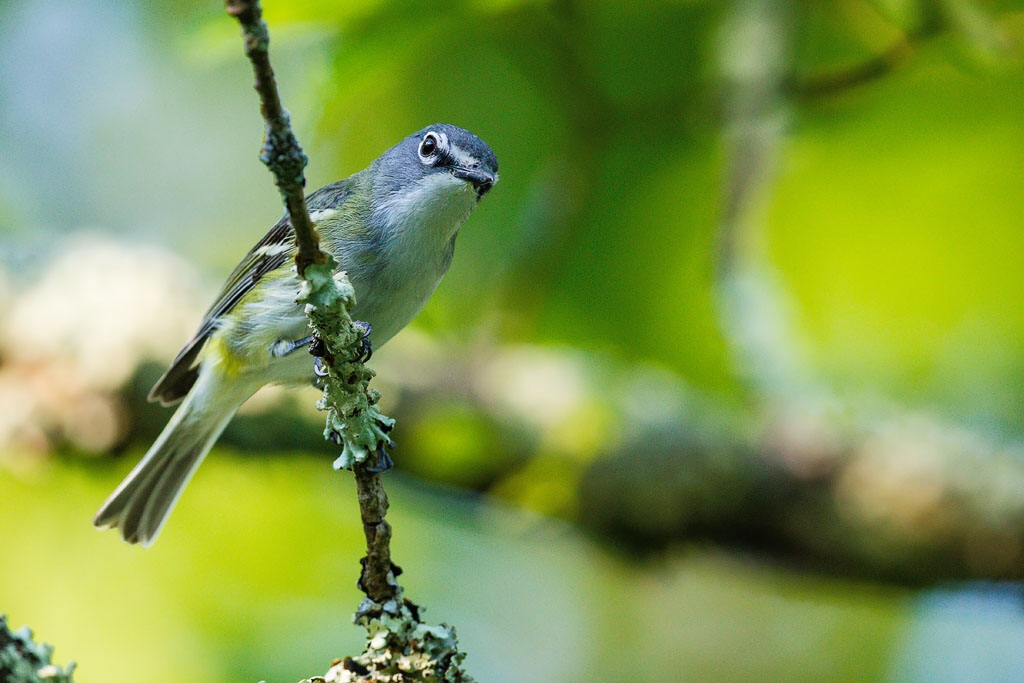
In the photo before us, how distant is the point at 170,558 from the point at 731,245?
259 centimetres

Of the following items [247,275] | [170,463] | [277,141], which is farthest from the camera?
[170,463]

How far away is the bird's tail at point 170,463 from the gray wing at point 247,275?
0.10 meters

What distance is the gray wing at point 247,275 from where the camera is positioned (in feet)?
11.2

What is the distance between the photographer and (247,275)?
348 cm

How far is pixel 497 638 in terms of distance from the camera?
4.23 meters

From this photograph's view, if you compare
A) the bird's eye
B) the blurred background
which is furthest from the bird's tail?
the bird's eye

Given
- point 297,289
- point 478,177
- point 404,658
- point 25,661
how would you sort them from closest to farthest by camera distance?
point 25,661, point 404,658, point 478,177, point 297,289

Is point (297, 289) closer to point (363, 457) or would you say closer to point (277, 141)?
point (363, 457)

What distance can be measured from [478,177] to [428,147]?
11.9 inches

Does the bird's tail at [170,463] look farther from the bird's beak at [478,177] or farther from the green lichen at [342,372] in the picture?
the green lichen at [342,372]

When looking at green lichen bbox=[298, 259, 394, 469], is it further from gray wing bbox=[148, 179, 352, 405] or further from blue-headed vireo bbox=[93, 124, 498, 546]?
gray wing bbox=[148, 179, 352, 405]

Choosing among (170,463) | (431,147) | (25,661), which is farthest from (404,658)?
(170,463)

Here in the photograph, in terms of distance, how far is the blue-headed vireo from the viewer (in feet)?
10.2

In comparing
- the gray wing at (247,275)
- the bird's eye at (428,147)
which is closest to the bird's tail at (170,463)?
the gray wing at (247,275)
